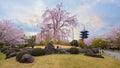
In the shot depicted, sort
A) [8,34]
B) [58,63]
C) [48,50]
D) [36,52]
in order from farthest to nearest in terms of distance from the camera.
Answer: [8,34] < [48,50] < [36,52] < [58,63]

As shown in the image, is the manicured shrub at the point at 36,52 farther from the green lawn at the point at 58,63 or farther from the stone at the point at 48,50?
the green lawn at the point at 58,63

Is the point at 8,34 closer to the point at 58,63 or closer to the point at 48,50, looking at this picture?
the point at 48,50

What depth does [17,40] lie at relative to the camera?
41.3 metres


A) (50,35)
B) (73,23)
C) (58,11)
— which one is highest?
(58,11)

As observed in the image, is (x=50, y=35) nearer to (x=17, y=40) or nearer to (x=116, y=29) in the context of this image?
(x=17, y=40)

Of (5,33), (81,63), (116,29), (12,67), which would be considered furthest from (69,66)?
(116,29)

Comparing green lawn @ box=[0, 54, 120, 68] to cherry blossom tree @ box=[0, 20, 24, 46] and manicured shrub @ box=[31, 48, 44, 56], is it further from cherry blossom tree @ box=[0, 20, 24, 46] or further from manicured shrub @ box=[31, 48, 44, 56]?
cherry blossom tree @ box=[0, 20, 24, 46]

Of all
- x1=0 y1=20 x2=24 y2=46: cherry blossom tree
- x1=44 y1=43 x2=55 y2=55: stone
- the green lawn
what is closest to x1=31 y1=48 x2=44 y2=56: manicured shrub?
x1=44 y1=43 x2=55 y2=55: stone

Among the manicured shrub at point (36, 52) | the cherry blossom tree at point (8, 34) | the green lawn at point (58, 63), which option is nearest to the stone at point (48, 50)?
the manicured shrub at point (36, 52)

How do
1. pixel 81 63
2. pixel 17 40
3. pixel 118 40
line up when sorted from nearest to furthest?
1. pixel 81 63
2. pixel 17 40
3. pixel 118 40

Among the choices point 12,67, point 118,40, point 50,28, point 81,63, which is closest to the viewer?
point 12,67

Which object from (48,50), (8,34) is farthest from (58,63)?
(8,34)

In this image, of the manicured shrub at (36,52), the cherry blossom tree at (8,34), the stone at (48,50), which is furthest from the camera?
the cherry blossom tree at (8,34)

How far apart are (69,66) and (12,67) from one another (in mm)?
5155
